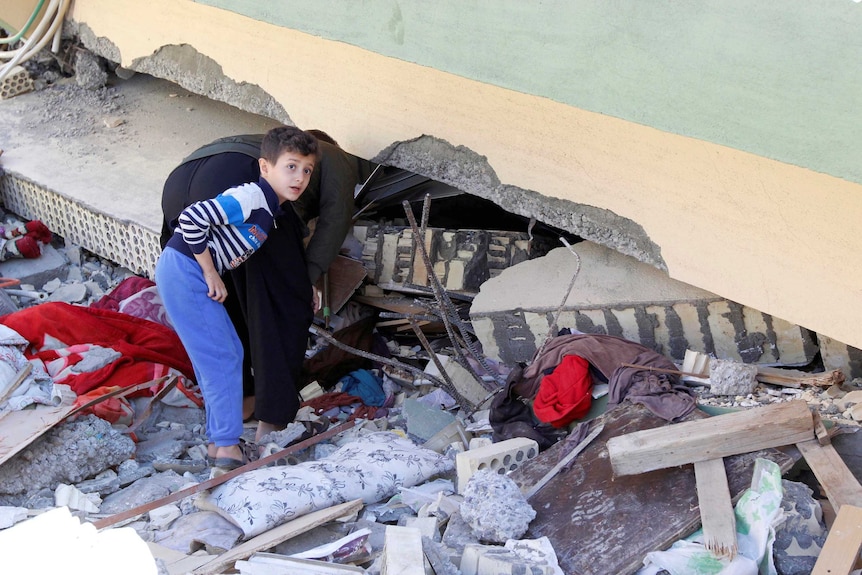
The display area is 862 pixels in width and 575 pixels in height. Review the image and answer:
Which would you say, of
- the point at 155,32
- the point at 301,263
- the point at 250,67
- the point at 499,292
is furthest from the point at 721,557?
the point at 155,32

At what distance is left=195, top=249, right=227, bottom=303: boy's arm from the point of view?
3541 millimetres

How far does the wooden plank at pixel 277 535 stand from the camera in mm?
2736

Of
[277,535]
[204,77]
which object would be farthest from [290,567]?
[204,77]

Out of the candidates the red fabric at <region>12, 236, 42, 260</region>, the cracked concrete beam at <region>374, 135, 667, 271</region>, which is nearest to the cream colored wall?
the cracked concrete beam at <region>374, 135, 667, 271</region>

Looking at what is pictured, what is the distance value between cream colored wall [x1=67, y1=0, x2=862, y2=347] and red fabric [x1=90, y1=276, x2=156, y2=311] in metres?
1.42

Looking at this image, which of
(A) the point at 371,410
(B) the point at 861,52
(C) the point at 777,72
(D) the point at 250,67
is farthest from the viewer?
(D) the point at 250,67

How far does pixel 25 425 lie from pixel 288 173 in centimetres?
159

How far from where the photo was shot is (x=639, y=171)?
3.66 m

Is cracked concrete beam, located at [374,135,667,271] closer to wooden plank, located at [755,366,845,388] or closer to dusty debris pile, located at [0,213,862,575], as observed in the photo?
dusty debris pile, located at [0,213,862,575]

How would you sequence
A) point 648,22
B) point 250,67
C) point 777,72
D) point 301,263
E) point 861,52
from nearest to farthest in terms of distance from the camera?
point 861,52 → point 777,72 → point 648,22 → point 301,263 → point 250,67

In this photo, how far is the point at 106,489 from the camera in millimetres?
3750

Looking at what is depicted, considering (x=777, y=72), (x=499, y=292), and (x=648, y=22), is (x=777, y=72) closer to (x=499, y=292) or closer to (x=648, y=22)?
(x=648, y=22)

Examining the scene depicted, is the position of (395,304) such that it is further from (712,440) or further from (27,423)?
(712,440)

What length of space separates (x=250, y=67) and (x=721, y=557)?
3.92 m
